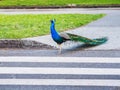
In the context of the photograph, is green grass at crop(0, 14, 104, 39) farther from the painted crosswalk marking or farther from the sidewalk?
the painted crosswalk marking

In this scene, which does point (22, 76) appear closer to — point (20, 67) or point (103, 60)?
point (20, 67)

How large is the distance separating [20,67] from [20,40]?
7.42 feet

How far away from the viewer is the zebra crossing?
23.7 ft

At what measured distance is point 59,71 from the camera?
25.9ft

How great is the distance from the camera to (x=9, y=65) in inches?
327

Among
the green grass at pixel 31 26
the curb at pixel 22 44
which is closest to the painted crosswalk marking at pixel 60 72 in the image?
the curb at pixel 22 44

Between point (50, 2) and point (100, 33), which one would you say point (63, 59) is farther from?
point (50, 2)

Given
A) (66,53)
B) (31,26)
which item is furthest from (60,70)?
(31,26)

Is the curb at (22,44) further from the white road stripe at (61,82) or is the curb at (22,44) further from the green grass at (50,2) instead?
the green grass at (50,2)

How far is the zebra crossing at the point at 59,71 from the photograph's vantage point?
7.23 metres

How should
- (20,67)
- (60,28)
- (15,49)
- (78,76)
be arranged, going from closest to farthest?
(78,76), (20,67), (15,49), (60,28)

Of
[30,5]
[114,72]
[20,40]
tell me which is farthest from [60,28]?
[30,5]

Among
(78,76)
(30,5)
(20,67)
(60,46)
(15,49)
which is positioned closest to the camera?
(78,76)

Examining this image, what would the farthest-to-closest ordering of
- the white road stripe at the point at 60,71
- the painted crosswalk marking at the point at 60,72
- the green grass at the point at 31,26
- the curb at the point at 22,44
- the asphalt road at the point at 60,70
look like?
the green grass at the point at 31,26
the curb at the point at 22,44
the white road stripe at the point at 60,71
the painted crosswalk marking at the point at 60,72
the asphalt road at the point at 60,70
